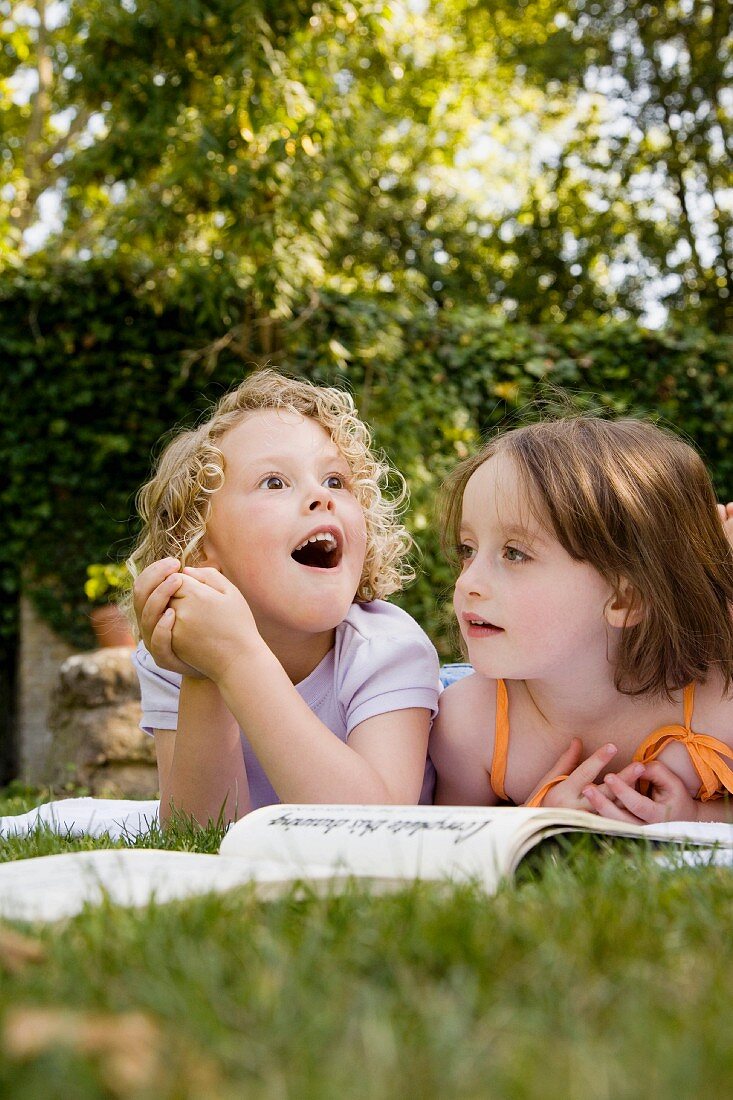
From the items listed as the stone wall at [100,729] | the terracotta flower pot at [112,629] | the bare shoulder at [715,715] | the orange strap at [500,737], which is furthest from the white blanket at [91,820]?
the terracotta flower pot at [112,629]

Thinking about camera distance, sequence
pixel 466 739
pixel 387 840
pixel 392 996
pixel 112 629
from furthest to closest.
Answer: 1. pixel 112 629
2. pixel 466 739
3. pixel 387 840
4. pixel 392 996

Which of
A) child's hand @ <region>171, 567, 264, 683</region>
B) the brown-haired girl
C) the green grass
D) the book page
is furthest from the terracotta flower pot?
the green grass

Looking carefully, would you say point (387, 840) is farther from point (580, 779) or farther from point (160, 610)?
point (160, 610)

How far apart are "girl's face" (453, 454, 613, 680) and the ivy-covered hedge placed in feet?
16.4

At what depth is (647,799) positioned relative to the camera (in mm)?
2271

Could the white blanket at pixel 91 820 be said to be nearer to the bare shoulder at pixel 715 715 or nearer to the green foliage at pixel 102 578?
the bare shoulder at pixel 715 715

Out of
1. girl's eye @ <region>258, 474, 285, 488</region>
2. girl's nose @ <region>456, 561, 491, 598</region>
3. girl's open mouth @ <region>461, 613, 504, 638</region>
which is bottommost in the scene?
girl's open mouth @ <region>461, 613, 504, 638</region>

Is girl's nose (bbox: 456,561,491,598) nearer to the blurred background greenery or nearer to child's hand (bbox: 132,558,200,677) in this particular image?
child's hand (bbox: 132,558,200,677)

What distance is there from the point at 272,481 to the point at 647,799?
1139 millimetres

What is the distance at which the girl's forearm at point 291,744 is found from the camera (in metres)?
2.23

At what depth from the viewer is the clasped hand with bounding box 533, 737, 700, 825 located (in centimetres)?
226

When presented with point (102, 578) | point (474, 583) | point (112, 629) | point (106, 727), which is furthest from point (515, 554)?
point (102, 578)

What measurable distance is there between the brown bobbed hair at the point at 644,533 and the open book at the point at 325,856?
612 millimetres

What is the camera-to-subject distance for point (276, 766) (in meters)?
2.26
